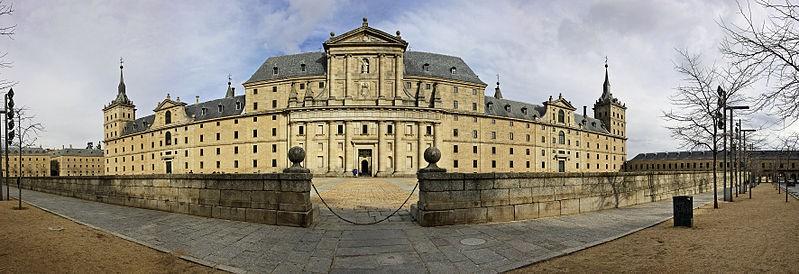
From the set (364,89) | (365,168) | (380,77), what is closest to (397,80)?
(380,77)

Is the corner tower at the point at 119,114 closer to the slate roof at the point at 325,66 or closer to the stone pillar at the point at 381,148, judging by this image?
the slate roof at the point at 325,66

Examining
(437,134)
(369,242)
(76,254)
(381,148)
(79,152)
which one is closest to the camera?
(76,254)

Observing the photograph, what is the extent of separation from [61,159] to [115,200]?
502 ft

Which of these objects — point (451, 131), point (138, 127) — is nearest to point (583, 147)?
point (451, 131)

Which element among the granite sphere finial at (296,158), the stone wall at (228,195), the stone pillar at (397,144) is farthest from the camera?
the stone pillar at (397,144)

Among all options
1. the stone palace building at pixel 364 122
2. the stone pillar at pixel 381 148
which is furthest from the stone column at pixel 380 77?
the stone pillar at pixel 381 148

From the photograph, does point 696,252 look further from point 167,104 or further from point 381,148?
point 167,104

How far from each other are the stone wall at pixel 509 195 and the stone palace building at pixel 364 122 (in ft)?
123

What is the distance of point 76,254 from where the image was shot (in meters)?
7.32

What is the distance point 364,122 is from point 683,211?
140 ft

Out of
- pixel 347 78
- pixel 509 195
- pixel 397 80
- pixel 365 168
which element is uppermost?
pixel 347 78

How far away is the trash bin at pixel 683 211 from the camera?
1049cm

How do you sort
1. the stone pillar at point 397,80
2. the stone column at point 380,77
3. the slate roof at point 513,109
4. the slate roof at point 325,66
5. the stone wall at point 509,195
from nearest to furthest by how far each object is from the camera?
the stone wall at point 509,195 < the stone pillar at point 397,80 < the stone column at point 380,77 < the slate roof at point 325,66 < the slate roof at point 513,109

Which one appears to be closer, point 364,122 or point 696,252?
point 696,252
